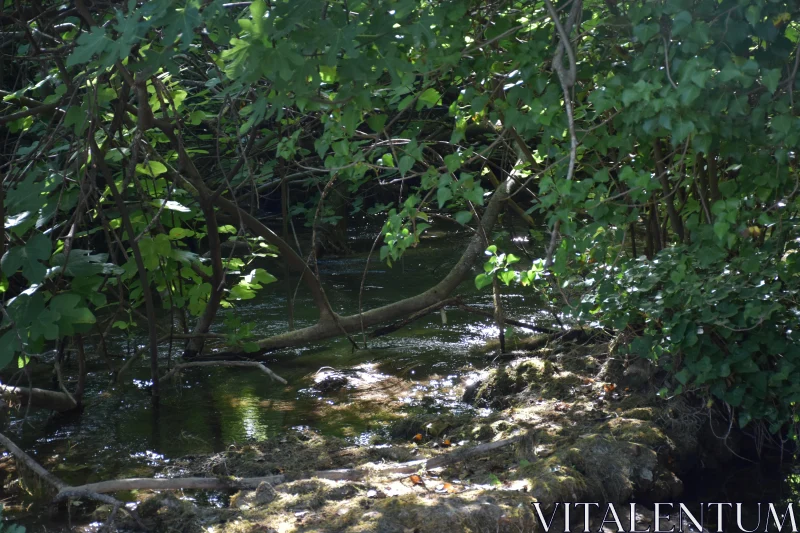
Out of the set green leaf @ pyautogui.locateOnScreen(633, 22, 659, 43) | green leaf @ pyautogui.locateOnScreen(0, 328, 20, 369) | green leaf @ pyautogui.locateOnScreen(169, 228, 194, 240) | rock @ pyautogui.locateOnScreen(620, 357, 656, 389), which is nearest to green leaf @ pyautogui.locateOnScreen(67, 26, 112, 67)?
green leaf @ pyautogui.locateOnScreen(0, 328, 20, 369)

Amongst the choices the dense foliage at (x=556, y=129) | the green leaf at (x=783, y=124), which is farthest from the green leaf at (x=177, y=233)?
the green leaf at (x=783, y=124)

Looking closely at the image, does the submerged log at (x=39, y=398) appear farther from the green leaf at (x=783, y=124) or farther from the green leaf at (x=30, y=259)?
the green leaf at (x=783, y=124)

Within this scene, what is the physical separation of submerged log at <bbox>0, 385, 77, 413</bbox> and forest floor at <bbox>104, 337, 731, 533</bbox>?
37.2 inches

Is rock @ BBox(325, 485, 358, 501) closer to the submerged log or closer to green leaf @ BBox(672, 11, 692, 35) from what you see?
the submerged log

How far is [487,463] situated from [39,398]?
273 cm

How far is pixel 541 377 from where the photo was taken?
17.4ft

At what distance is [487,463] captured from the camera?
395cm

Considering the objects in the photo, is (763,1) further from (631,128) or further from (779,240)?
(779,240)

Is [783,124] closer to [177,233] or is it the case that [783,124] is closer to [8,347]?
[8,347]

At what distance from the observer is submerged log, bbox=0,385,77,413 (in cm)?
429

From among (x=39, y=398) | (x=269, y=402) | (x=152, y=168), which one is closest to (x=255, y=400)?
(x=269, y=402)

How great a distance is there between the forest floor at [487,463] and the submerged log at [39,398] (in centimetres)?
95

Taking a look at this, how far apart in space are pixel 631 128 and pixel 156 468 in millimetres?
3034

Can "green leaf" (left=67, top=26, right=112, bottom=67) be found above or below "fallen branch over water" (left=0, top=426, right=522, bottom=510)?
above
